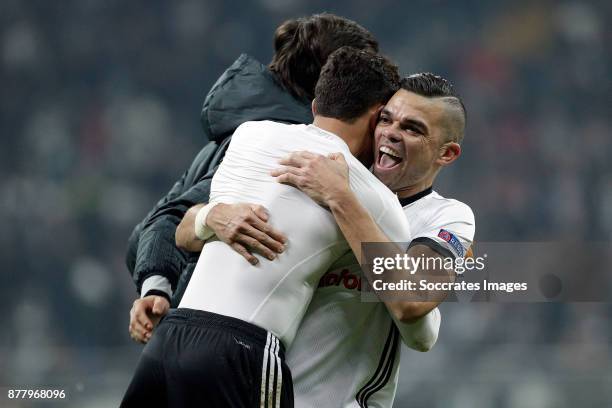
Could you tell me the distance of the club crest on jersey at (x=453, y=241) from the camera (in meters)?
2.17

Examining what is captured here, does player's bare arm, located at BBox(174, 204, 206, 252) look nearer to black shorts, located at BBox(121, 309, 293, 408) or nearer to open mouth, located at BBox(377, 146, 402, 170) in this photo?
black shorts, located at BBox(121, 309, 293, 408)


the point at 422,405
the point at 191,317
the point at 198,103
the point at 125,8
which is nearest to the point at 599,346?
the point at 422,405

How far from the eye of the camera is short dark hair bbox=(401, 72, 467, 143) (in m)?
2.35

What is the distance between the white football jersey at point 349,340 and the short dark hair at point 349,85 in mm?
345

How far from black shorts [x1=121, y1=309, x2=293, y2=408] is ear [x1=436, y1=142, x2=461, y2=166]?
0.76 meters

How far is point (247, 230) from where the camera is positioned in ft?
6.46

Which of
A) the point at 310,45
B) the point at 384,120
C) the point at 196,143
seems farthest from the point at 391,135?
the point at 196,143

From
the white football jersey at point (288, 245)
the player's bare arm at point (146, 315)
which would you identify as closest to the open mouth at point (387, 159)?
the white football jersey at point (288, 245)

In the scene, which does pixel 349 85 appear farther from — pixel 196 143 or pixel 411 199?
pixel 196 143

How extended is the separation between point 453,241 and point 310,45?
0.72 metres

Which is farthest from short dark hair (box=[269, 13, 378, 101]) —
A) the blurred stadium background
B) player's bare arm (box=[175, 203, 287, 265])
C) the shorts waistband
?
the blurred stadium background

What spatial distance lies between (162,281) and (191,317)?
55 centimetres

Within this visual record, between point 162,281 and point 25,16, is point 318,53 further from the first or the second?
point 25,16

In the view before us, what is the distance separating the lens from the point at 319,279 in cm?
207
